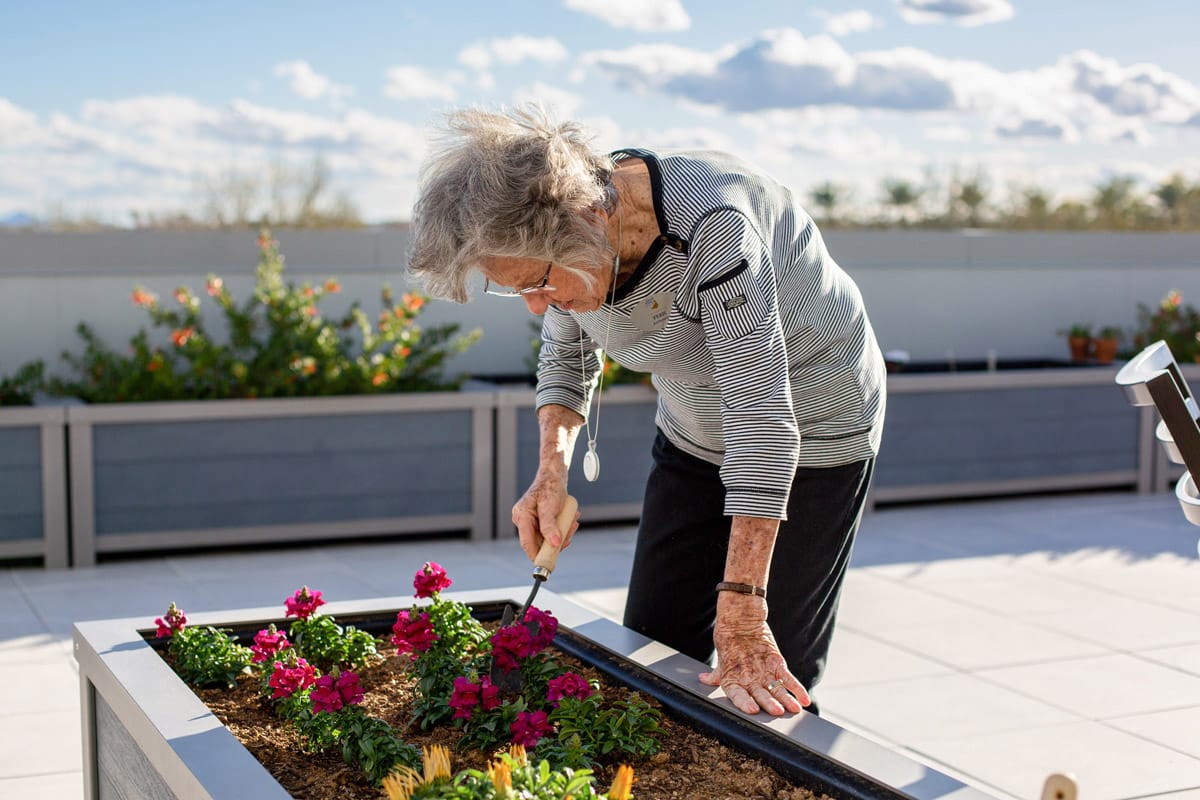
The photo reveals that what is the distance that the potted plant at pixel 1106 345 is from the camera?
764 cm

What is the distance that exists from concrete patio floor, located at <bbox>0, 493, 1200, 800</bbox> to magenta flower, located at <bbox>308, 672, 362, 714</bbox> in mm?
1293

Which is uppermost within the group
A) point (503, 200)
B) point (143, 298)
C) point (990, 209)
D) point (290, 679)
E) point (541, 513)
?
point (990, 209)

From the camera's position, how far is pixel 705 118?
434 inches

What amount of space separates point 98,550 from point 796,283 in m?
3.87

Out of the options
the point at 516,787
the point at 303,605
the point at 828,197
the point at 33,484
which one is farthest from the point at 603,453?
the point at 828,197

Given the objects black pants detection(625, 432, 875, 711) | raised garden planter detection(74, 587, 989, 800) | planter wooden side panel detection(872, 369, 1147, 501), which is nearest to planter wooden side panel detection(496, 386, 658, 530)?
planter wooden side panel detection(872, 369, 1147, 501)

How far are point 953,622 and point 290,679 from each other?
9.73 ft

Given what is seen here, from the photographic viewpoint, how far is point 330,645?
2.46m

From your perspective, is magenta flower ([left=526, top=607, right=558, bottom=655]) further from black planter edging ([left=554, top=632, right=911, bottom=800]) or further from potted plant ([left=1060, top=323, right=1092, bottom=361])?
potted plant ([left=1060, top=323, right=1092, bottom=361])

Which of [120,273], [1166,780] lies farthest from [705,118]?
[1166,780]

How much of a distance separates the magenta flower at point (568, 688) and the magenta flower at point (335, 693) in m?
0.30

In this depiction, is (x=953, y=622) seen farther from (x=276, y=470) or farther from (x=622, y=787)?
(x=622, y=787)

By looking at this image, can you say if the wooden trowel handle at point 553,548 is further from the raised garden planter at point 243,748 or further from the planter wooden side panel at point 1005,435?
the planter wooden side panel at point 1005,435

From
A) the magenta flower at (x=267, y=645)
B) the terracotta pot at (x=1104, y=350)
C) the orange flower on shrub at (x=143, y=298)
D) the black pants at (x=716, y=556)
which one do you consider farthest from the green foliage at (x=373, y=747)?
the terracotta pot at (x=1104, y=350)
